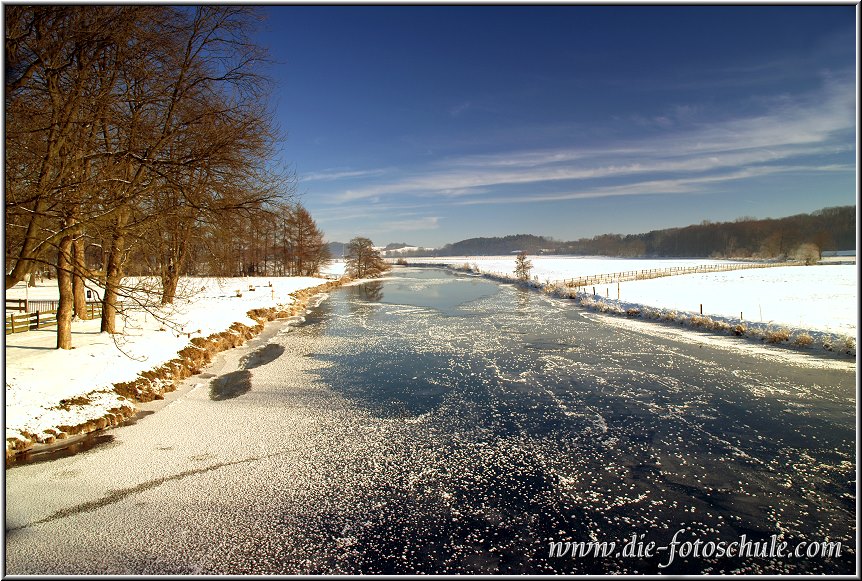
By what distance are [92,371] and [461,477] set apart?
8496 mm

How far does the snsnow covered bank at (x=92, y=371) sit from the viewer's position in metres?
7.56

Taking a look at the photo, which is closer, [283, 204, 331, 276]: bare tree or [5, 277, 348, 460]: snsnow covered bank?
[5, 277, 348, 460]: snsnow covered bank

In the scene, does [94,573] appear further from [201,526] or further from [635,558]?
[635,558]

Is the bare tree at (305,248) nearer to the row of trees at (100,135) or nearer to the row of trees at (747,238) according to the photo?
the row of trees at (100,135)

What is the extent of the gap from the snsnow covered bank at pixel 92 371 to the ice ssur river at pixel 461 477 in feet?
2.27

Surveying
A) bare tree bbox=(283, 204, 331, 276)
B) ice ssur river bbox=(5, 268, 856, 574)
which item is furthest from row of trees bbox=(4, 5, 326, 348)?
bare tree bbox=(283, 204, 331, 276)

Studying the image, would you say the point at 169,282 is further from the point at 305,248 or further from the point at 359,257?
the point at 359,257

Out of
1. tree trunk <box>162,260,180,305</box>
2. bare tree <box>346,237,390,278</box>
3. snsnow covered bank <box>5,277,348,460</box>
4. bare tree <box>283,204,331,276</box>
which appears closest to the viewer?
snsnow covered bank <box>5,277,348,460</box>

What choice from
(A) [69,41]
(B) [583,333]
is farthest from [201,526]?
(B) [583,333]

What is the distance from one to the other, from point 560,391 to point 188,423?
8317 mm

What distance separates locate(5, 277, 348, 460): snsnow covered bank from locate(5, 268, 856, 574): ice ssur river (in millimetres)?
691

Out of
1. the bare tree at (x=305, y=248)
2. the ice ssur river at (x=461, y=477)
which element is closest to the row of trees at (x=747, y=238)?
the ice ssur river at (x=461, y=477)

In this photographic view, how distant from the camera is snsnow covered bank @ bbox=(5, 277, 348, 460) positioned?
756cm

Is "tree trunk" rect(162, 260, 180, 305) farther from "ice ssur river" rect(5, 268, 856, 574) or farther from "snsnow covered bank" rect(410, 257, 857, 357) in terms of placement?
"snsnow covered bank" rect(410, 257, 857, 357)
